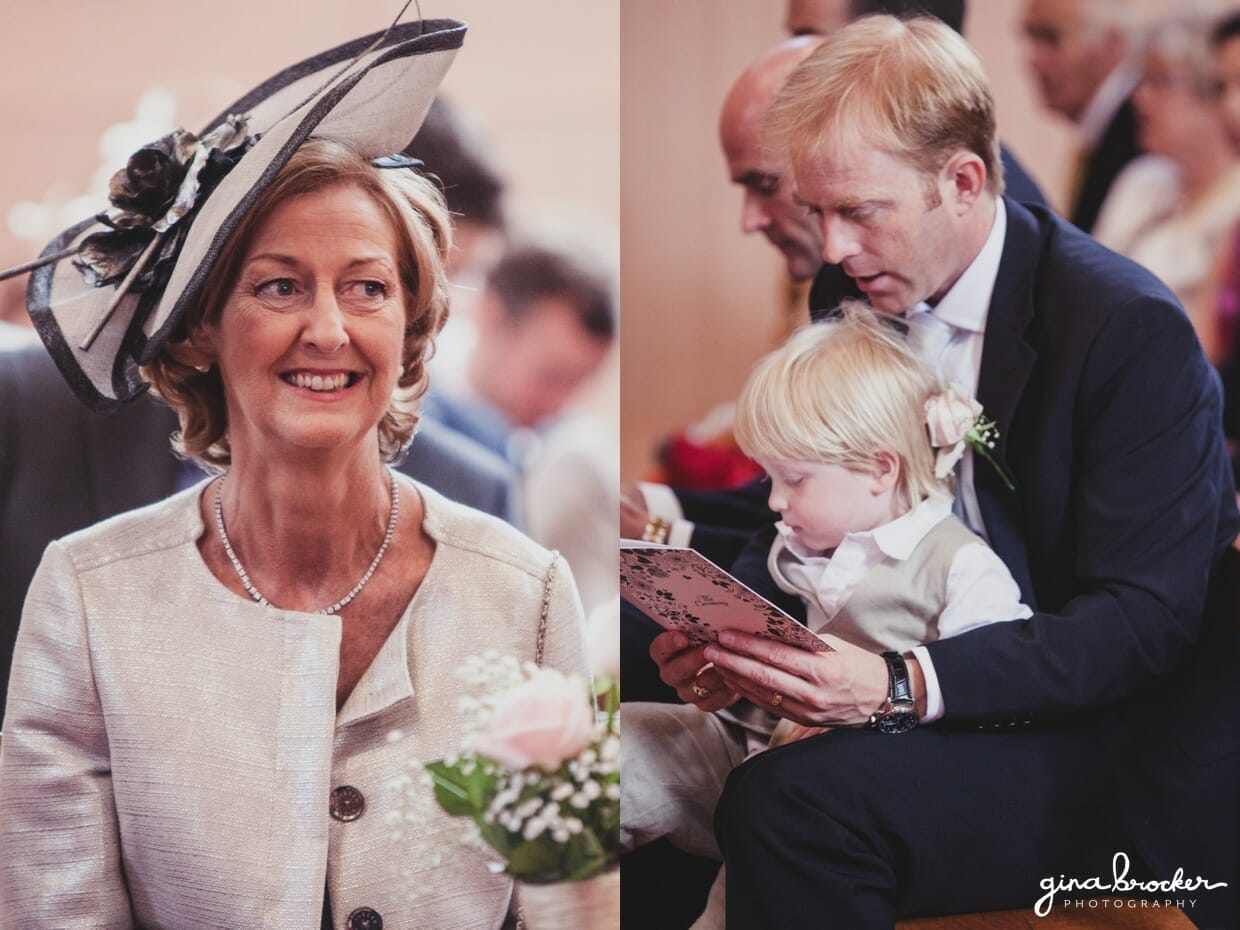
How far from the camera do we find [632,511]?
2867 millimetres

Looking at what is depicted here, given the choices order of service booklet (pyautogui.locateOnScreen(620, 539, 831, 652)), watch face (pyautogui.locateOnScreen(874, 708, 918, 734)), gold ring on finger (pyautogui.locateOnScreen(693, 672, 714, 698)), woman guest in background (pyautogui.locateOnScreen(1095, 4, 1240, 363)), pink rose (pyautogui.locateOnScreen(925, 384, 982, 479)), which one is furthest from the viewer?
woman guest in background (pyautogui.locateOnScreen(1095, 4, 1240, 363))

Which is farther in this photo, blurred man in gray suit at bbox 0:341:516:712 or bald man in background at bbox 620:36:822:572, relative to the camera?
bald man in background at bbox 620:36:822:572

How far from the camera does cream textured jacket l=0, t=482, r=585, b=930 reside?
93.8 inches

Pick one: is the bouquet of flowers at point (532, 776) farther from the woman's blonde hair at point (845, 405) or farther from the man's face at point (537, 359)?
the woman's blonde hair at point (845, 405)

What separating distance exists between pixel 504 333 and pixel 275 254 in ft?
1.38

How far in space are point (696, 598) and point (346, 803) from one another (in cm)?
69

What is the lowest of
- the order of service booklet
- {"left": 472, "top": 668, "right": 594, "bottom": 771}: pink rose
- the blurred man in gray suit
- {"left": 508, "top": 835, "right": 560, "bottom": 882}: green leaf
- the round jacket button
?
{"left": 508, "top": 835, "right": 560, "bottom": 882}: green leaf

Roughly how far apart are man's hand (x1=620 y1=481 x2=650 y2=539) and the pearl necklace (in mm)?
505

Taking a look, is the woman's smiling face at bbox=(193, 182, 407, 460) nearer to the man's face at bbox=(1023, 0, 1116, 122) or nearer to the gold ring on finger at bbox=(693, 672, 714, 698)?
the gold ring on finger at bbox=(693, 672, 714, 698)

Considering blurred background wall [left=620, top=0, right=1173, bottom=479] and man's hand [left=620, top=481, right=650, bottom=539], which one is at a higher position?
blurred background wall [left=620, top=0, right=1173, bottom=479]

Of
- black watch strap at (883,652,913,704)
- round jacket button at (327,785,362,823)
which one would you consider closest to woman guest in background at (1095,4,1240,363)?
black watch strap at (883,652,913,704)

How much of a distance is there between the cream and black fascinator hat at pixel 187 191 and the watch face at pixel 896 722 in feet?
4.04

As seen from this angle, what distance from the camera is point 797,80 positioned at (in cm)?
258

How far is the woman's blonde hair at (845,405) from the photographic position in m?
2.48
